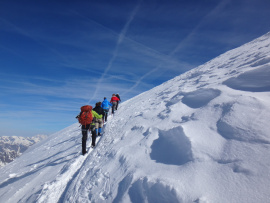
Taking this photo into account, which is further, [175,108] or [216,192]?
[175,108]

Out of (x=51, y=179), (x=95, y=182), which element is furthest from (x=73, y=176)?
(x=95, y=182)

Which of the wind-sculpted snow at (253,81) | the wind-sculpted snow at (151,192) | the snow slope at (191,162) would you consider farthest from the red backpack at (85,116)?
the wind-sculpted snow at (253,81)

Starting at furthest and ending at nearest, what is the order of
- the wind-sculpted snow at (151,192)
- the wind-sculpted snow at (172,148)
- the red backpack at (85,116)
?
the red backpack at (85,116) → the wind-sculpted snow at (172,148) → the wind-sculpted snow at (151,192)

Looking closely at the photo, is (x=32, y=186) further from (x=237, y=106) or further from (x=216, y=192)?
(x=237, y=106)

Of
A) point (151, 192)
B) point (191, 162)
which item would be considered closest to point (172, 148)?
point (191, 162)

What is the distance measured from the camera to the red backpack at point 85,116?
7.31 metres

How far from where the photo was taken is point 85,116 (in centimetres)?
732

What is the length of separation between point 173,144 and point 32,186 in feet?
18.5

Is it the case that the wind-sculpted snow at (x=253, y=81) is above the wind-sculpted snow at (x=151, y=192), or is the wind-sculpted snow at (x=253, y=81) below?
above

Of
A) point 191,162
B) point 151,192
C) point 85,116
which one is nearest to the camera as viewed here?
point 151,192

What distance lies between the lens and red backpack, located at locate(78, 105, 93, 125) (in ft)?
24.0

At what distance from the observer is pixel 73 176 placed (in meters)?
5.96

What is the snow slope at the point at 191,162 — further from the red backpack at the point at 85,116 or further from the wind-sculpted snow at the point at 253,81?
the red backpack at the point at 85,116

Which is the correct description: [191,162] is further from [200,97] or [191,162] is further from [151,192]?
[200,97]
